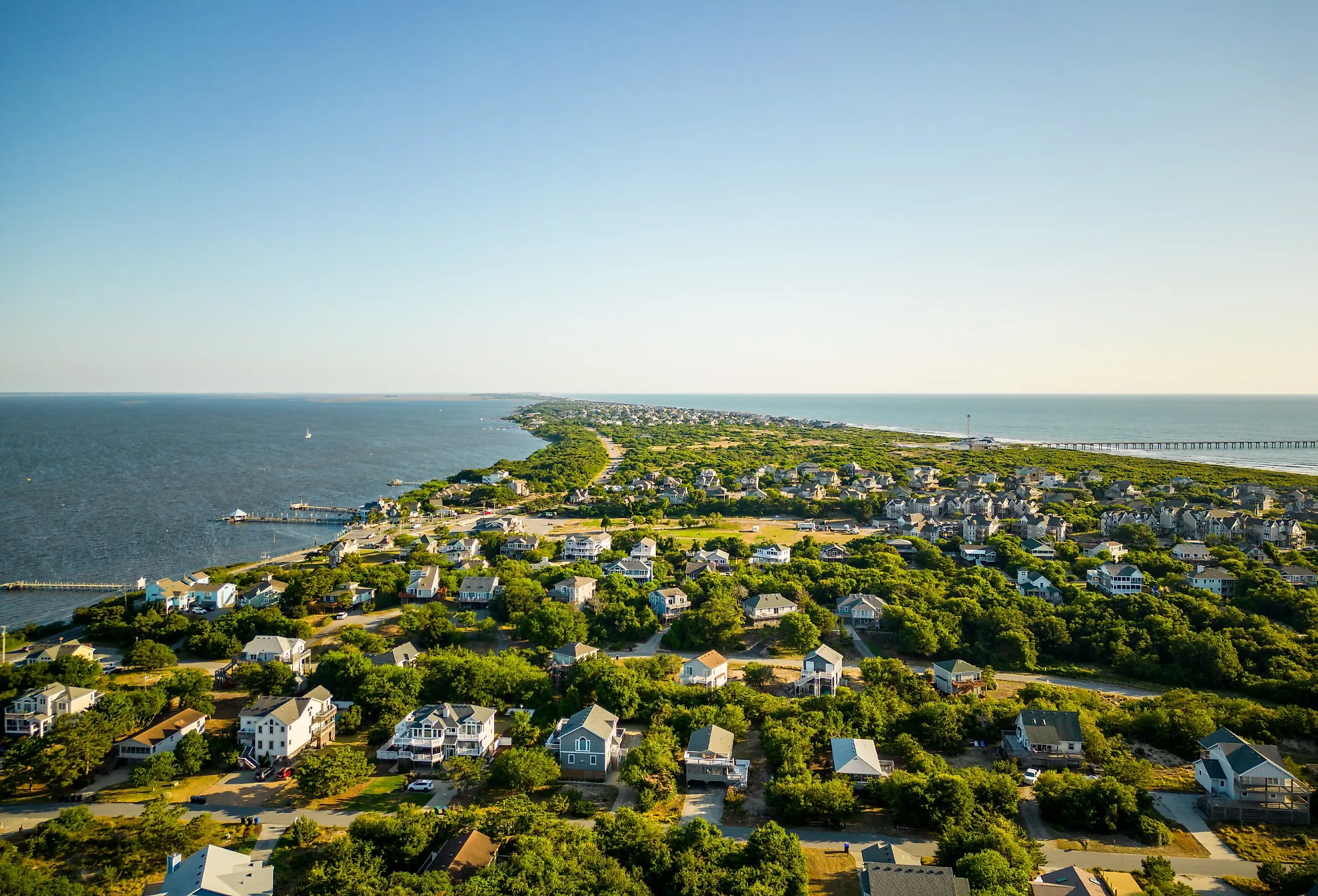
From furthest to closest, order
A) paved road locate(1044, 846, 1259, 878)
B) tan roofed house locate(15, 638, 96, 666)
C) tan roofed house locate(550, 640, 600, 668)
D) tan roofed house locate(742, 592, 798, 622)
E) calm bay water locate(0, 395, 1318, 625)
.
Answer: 1. calm bay water locate(0, 395, 1318, 625)
2. tan roofed house locate(742, 592, 798, 622)
3. tan roofed house locate(550, 640, 600, 668)
4. tan roofed house locate(15, 638, 96, 666)
5. paved road locate(1044, 846, 1259, 878)

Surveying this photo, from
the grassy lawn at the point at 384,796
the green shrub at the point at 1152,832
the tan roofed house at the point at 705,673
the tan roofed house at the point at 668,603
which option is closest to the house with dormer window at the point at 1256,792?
the green shrub at the point at 1152,832

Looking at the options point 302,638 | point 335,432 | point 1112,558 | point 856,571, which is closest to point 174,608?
point 302,638

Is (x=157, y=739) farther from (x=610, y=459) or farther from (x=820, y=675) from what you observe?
(x=610, y=459)

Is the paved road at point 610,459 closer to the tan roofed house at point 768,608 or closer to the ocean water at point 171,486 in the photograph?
the ocean water at point 171,486

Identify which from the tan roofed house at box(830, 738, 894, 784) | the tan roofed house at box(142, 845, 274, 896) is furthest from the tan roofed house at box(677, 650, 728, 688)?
the tan roofed house at box(142, 845, 274, 896)

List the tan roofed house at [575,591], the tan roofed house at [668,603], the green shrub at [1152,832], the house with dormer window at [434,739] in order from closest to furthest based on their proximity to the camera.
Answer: the green shrub at [1152,832]
the house with dormer window at [434,739]
the tan roofed house at [668,603]
the tan roofed house at [575,591]

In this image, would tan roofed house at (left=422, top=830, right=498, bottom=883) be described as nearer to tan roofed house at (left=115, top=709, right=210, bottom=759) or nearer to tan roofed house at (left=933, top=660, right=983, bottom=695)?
tan roofed house at (left=115, top=709, right=210, bottom=759)
